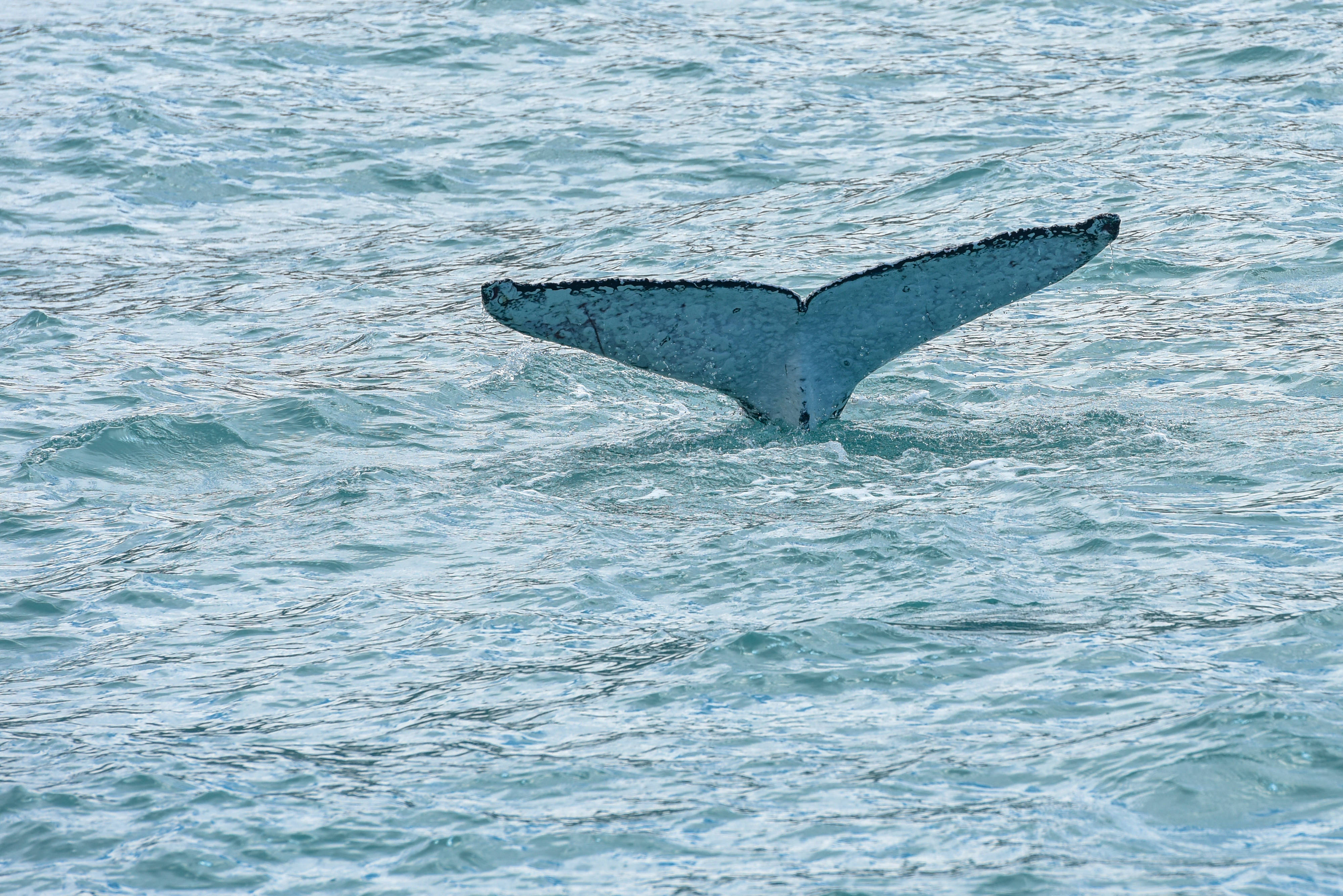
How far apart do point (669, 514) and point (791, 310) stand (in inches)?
48.4

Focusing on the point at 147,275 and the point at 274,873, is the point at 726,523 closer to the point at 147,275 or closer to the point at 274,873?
the point at 274,873

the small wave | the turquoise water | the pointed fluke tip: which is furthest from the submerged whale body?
the small wave

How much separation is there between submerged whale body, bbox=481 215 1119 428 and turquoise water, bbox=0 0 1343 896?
1.84 ft

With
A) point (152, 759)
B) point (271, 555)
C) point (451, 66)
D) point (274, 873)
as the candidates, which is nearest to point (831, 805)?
point (274, 873)

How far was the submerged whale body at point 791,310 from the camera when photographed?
26.5ft

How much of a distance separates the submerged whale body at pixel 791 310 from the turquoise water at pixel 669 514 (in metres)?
0.56

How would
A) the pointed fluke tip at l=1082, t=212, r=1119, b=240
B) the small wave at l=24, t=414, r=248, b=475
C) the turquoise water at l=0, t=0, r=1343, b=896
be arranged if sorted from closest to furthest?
1. the turquoise water at l=0, t=0, r=1343, b=896
2. the pointed fluke tip at l=1082, t=212, r=1119, b=240
3. the small wave at l=24, t=414, r=248, b=475

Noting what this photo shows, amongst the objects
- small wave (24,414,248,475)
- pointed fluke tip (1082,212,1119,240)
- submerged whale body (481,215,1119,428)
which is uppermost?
pointed fluke tip (1082,212,1119,240)

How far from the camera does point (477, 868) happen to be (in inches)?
207

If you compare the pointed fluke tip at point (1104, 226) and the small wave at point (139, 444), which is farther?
the small wave at point (139, 444)

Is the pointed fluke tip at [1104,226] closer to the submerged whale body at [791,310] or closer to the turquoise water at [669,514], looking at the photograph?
the submerged whale body at [791,310]

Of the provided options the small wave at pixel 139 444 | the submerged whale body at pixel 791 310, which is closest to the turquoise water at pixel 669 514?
the small wave at pixel 139 444

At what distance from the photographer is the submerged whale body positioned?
26.5 ft

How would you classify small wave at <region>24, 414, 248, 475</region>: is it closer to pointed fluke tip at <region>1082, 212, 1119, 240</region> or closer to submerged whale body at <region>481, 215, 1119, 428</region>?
submerged whale body at <region>481, 215, 1119, 428</region>
